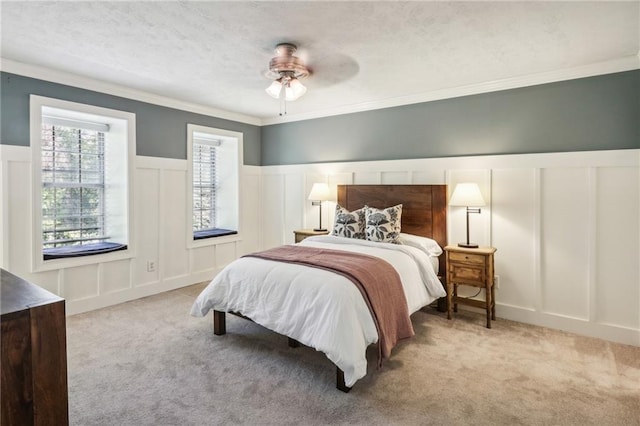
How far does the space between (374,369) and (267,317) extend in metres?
0.85

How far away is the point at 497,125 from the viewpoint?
350 cm

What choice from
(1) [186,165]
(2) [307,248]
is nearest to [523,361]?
(2) [307,248]

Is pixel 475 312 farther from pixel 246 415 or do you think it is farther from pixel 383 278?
pixel 246 415

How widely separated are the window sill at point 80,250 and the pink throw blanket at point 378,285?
1.98 metres

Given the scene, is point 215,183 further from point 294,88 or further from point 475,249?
point 475,249

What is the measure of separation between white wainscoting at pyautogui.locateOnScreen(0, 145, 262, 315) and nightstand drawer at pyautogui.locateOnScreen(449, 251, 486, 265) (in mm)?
3188

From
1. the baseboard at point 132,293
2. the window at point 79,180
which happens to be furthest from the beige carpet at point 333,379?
the window at point 79,180

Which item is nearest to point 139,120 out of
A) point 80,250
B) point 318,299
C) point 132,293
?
point 80,250

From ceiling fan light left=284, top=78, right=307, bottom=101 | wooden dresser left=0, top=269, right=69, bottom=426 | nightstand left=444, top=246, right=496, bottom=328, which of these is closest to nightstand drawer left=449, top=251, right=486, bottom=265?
nightstand left=444, top=246, right=496, bottom=328

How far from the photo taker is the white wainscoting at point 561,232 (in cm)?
292

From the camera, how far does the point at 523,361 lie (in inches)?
101

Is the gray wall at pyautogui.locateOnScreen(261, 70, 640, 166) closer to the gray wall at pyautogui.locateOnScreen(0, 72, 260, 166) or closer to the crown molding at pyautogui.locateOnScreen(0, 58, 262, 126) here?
the gray wall at pyautogui.locateOnScreen(0, 72, 260, 166)

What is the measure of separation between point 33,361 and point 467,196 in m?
3.32

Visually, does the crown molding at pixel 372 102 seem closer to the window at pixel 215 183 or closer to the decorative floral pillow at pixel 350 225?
the window at pixel 215 183
